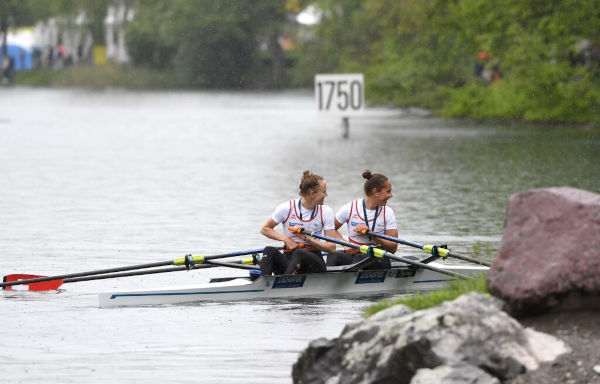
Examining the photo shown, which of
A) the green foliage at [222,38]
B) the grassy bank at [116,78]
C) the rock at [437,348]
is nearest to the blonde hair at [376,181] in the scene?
the rock at [437,348]

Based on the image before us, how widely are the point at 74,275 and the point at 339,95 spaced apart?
80.2 feet

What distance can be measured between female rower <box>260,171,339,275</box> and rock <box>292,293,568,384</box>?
456 centimetres

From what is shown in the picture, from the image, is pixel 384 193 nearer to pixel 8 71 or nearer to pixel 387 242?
pixel 387 242

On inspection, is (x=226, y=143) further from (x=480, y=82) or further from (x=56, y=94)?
(x=56, y=94)

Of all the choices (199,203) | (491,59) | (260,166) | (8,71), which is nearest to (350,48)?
(491,59)

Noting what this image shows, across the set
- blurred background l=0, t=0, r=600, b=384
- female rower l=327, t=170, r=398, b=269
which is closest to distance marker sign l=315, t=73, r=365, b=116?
blurred background l=0, t=0, r=600, b=384

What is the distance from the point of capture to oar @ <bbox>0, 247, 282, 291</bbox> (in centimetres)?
1348

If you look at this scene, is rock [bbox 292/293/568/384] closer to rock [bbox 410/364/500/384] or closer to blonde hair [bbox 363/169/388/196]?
rock [bbox 410/364/500/384]

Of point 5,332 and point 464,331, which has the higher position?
point 464,331

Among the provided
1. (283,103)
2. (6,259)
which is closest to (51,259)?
(6,259)

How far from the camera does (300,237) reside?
536 inches

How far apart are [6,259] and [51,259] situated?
517 mm

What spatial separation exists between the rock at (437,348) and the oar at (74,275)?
4.72 metres

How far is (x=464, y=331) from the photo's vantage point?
8375 mm
